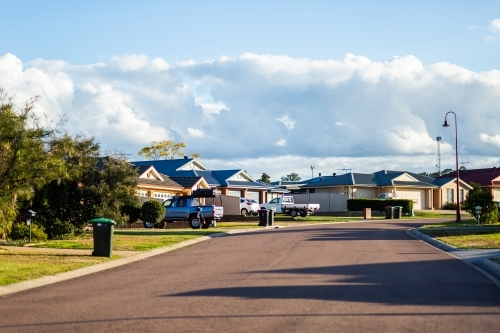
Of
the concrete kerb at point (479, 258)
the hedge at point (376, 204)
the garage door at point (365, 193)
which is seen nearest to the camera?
the concrete kerb at point (479, 258)

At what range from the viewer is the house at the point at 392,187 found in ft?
260

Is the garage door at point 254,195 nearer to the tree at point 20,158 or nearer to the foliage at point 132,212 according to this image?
the foliage at point 132,212

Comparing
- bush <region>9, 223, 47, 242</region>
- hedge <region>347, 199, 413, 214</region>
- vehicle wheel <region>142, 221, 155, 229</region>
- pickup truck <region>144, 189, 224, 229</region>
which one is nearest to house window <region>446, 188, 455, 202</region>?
hedge <region>347, 199, 413, 214</region>

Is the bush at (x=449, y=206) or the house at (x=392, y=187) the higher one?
the house at (x=392, y=187)

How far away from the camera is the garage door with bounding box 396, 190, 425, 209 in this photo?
80688mm

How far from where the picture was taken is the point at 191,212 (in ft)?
141

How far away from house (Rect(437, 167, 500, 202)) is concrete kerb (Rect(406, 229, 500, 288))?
57.4 m

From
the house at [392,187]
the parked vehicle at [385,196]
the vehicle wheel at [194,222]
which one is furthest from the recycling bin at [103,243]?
the house at [392,187]

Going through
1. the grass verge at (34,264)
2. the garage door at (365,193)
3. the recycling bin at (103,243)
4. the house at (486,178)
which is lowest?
the grass verge at (34,264)

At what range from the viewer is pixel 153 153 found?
330 feet

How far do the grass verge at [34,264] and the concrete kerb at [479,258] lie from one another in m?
9.62

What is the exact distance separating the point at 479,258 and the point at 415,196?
2468 inches

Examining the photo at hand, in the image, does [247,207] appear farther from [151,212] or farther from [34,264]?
[34,264]

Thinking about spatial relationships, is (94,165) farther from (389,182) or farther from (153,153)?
(153,153)
